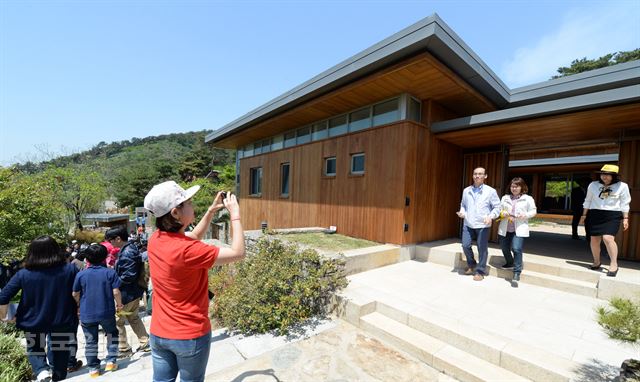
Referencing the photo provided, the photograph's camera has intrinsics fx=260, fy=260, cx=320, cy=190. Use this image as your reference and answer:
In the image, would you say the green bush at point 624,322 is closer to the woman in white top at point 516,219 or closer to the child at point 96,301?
the woman in white top at point 516,219

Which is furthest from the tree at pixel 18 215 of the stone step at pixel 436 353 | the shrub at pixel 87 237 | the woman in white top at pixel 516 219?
the shrub at pixel 87 237

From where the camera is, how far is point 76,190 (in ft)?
62.8

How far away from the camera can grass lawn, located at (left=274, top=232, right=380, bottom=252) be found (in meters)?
5.80

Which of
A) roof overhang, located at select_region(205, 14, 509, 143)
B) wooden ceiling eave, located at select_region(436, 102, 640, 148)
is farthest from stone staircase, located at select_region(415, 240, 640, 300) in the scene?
roof overhang, located at select_region(205, 14, 509, 143)

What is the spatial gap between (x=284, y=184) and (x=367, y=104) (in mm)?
4698

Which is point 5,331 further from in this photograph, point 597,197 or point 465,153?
point 465,153

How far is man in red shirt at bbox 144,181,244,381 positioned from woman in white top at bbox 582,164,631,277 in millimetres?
5640

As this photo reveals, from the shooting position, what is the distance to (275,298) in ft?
12.6

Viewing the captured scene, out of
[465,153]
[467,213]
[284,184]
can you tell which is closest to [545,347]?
[467,213]

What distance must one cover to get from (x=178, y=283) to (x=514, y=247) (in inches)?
200

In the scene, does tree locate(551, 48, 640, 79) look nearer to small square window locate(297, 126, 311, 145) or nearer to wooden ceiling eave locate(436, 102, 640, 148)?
wooden ceiling eave locate(436, 102, 640, 148)

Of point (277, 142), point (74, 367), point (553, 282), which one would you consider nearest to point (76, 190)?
point (277, 142)

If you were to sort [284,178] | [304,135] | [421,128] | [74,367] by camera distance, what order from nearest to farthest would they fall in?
[74,367]
[421,128]
[304,135]
[284,178]

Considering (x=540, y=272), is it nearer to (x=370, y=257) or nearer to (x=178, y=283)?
(x=370, y=257)
